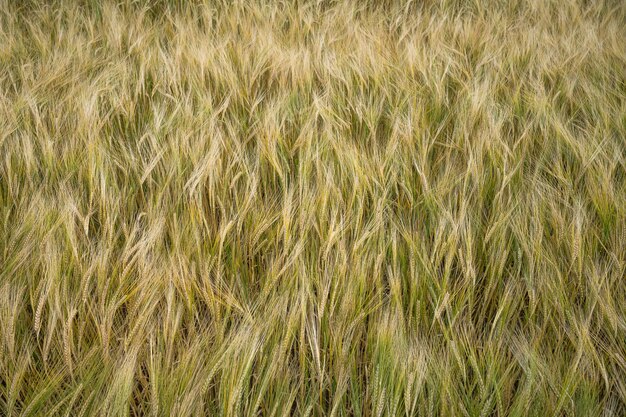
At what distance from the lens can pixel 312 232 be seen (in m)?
0.72

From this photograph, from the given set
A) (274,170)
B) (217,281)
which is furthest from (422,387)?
(274,170)

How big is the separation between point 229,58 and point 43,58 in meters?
0.56

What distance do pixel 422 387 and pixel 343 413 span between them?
117 mm

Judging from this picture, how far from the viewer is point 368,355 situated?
595mm

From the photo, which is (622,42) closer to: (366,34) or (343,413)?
(366,34)

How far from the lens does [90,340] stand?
626mm

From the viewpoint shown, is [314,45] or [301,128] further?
[314,45]

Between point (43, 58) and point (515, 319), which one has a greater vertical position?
point (43, 58)

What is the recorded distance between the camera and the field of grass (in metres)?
0.57

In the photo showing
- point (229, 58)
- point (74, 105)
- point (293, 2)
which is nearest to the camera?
point (74, 105)

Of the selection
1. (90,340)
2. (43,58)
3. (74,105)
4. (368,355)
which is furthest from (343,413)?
(43,58)

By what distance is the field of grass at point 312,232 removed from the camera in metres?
0.57

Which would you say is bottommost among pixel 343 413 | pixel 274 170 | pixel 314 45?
pixel 343 413

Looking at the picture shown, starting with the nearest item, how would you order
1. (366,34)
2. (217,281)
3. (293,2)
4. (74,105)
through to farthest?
(217,281) < (74,105) < (366,34) < (293,2)
